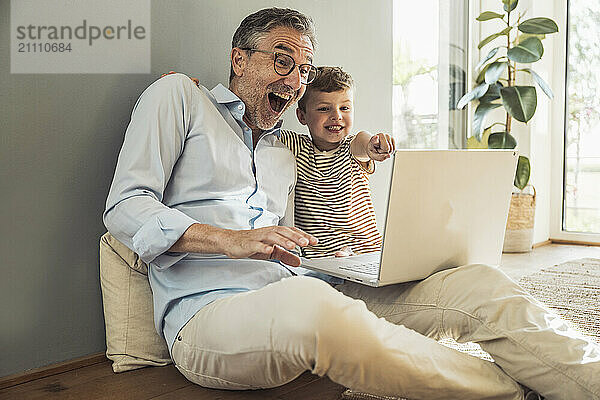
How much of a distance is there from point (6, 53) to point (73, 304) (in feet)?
2.08

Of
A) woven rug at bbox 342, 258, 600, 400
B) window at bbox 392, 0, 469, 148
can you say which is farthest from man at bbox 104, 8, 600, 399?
window at bbox 392, 0, 469, 148

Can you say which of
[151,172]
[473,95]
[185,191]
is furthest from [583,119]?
[151,172]

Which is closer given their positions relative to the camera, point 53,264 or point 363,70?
point 53,264

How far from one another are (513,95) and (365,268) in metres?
2.46

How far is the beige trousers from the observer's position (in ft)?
3.63

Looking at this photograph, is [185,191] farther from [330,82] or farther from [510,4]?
[510,4]

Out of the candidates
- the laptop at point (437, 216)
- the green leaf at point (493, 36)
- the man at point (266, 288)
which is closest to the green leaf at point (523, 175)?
the green leaf at point (493, 36)

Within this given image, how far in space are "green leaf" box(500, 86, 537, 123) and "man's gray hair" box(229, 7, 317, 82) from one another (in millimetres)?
2249

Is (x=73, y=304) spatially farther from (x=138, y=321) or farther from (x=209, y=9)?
(x=209, y=9)

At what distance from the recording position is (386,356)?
3.65 ft

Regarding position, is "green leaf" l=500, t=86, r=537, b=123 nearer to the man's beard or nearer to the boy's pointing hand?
the boy's pointing hand

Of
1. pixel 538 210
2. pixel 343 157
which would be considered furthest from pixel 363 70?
pixel 538 210

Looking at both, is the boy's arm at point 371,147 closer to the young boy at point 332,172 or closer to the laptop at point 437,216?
the young boy at point 332,172

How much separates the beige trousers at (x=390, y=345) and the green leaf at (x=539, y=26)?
262cm
